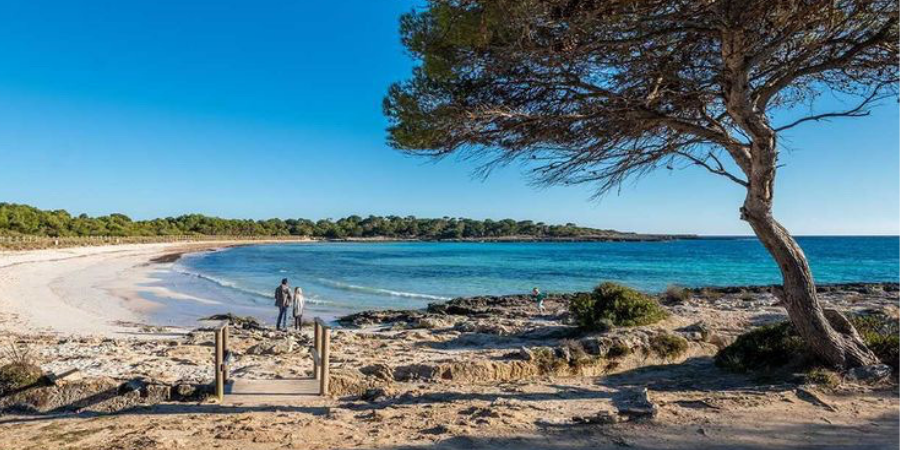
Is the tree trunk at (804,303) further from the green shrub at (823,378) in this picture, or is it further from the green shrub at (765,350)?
the green shrub at (765,350)

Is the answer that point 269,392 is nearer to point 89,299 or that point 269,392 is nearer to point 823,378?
point 823,378

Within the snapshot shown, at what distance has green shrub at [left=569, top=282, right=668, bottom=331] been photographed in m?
11.2

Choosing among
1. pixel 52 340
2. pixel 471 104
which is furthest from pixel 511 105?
pixel 52 340

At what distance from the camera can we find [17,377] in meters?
6.32

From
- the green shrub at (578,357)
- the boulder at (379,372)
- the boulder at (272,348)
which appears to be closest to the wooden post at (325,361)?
the boulder at (379,372)

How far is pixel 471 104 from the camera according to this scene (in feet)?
22.1

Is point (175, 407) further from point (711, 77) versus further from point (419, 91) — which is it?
point (711, 77)

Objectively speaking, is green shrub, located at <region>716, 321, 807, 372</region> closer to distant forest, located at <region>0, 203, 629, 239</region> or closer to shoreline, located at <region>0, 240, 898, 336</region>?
shoreline, located at <region>0, 240, 898, 336</region>

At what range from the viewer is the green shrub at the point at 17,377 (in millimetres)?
6234

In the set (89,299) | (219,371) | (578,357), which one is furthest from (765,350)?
(89,299)

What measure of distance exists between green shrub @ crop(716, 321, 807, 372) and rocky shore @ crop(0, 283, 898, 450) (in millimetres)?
250

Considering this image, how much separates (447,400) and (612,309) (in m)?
6.29

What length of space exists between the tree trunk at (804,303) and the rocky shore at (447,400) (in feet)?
1.27

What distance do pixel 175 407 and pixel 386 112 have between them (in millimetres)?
4827
